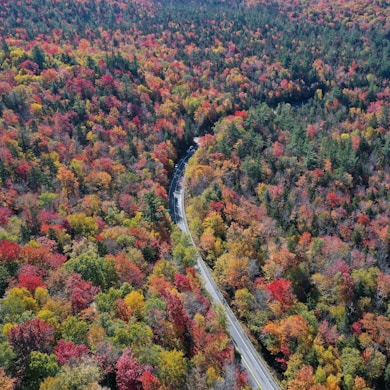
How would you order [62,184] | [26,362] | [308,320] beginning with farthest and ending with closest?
[62,184] → [308,320] → [26,362]

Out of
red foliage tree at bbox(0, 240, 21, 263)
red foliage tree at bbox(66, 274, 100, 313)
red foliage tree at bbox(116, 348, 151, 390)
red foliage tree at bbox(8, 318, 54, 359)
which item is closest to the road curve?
red foliage tree at bbox(116, 348, 151, 390)

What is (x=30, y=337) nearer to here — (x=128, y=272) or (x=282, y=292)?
(x=128, y=272)

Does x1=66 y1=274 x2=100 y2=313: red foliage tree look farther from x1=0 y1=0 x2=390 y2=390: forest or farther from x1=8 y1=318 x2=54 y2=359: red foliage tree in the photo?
x1=8 y1=318 x2=54 y2=359: red foliage tree

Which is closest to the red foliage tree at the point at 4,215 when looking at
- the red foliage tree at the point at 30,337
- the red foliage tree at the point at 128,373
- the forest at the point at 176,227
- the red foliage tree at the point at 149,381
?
the forest at the point at 176,227

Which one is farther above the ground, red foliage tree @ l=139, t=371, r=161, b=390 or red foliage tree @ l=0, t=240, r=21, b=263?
red foliage tree @ l=0, t=240, r=21, b=263

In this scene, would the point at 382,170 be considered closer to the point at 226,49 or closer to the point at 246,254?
the point at 246,254

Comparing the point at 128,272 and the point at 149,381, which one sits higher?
the point at 128,272

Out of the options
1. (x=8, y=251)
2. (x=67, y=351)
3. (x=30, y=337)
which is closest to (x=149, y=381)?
(x=67, y=351)

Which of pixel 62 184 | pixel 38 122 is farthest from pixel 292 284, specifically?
pixel 38 122
